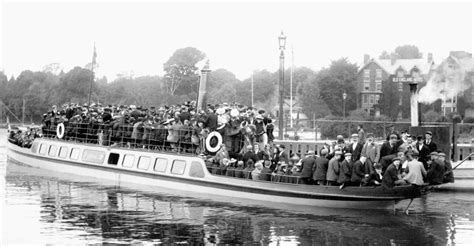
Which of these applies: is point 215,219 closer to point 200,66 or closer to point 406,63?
point 200,66

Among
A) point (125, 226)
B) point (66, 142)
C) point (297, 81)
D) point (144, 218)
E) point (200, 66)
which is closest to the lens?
point (125, 226)

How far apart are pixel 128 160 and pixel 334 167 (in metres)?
13.0

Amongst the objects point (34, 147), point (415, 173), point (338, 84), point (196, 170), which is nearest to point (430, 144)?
point (415, 173)

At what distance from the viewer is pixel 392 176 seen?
2395cm

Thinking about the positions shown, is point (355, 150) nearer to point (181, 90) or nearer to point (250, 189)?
point (250, 189)

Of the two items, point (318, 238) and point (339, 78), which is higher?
point (339, 78)

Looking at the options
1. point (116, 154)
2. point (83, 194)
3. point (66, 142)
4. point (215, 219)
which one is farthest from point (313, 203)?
point (66, 142)

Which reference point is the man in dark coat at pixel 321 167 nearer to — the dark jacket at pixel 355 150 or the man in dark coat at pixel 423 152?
the dark jacket at pixel 355 150

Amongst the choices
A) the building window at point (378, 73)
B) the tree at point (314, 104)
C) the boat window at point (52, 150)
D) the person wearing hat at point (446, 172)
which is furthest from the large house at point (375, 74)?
the person wearing hat at point (446, 172)

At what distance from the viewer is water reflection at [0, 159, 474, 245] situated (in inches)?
834

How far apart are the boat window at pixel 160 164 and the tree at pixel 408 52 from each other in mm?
117900

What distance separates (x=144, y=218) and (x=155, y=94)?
233 ft

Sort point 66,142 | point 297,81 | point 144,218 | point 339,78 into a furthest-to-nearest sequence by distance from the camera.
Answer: point 297,81 < point 339,78 < point 66,142 < point 144,218

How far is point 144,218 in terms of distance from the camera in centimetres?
2438
